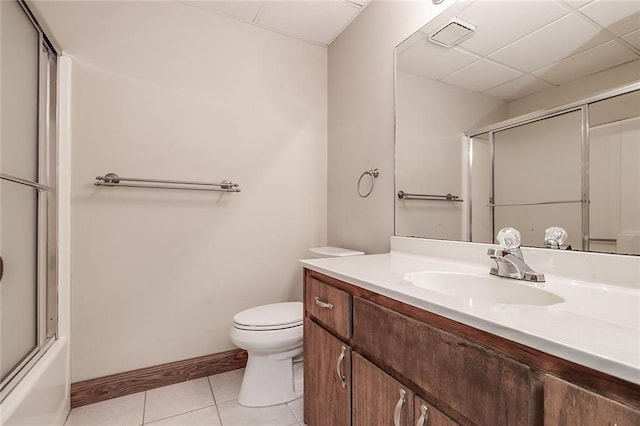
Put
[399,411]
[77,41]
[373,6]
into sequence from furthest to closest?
[373,6] → [77,41] → [399,411]

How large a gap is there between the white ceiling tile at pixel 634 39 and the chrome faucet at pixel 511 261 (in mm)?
588

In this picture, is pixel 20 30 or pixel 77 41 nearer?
pixel 20 30

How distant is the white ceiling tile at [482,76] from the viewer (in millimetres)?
1136

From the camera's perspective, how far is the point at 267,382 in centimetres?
155

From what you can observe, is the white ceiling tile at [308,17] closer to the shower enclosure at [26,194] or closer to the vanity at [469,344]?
the shower enclosure at [26,194]

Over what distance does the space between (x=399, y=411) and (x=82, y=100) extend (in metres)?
1.99

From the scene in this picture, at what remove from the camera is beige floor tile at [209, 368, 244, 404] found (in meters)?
1.62

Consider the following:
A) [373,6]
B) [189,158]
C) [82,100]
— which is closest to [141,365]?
[189,158]

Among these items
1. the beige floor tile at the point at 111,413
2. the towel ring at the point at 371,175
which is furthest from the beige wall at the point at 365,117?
the beige floor tile at the point at 111,413

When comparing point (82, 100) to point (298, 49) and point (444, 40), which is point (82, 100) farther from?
point (444, 40)

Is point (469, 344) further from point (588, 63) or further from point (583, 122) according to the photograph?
point (588, 63)

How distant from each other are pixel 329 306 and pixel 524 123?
3.14 ft

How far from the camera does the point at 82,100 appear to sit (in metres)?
1.58

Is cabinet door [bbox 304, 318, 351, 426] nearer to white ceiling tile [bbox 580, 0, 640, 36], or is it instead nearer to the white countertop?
the white countertop
